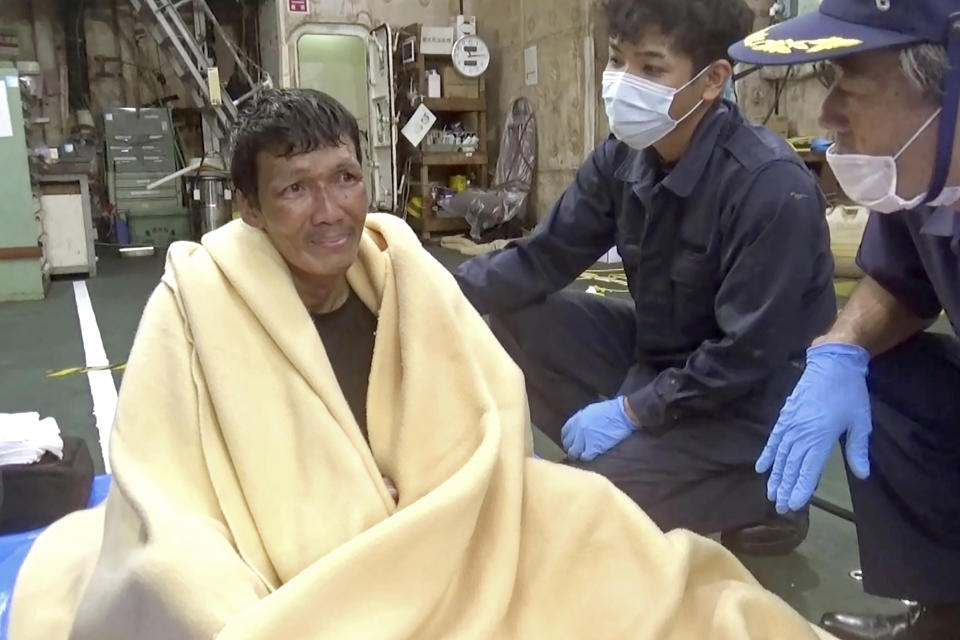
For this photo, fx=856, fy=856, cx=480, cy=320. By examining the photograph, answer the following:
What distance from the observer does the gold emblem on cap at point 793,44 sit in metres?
1.11

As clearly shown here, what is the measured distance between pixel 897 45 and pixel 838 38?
0.07 metres

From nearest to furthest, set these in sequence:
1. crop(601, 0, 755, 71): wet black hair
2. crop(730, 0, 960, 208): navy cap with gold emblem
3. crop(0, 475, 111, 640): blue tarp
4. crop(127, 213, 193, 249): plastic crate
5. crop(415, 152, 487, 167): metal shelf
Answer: crop(730, 0, 960, 208): navy cap with gold emblem, crop(0, 475, 111, 640): blue tarp, crop(601, 0, 755, 71): wet black hair, crop(415, 152, 487, 167): metal shelf, crop(127, 213, 193, 249): plastic crate

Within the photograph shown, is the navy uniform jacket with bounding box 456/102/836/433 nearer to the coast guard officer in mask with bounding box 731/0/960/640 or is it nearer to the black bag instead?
the coast guard officer in mask with bounding box 731/0/960/640

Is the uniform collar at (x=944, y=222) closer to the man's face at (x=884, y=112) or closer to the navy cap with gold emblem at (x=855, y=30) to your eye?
the man's face at (x=884, y=112)

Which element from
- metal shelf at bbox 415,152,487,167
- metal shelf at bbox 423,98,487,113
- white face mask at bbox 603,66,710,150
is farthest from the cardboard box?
white face mask at bbox 603,66,710,150

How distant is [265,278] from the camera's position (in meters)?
1.40

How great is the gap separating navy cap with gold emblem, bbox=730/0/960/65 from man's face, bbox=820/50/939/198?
0.04m

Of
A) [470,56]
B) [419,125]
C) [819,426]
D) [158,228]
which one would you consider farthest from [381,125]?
[819,426]

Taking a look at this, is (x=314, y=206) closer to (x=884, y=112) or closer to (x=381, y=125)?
(x=884, y=112)

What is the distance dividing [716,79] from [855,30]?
718 millimetres

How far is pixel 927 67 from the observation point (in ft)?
3.58

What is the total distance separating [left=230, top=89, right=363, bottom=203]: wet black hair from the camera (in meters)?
1.40

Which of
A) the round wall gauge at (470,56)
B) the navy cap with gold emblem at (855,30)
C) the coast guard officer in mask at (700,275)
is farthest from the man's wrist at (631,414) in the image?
the round wall gauge at (470,56)

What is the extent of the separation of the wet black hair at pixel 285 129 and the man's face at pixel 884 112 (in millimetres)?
771
